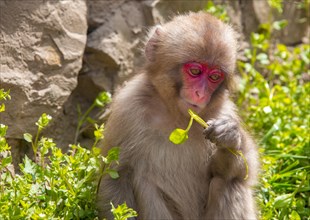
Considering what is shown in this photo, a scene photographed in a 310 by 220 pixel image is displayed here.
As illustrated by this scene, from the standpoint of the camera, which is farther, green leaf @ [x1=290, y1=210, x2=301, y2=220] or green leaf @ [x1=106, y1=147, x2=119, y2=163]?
green leaf @ [x1=290, y1=210, x2=301, y2=220]

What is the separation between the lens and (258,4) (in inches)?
332

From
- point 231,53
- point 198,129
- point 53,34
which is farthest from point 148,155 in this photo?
point 53,34

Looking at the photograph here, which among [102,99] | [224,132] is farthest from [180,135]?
[102,99]

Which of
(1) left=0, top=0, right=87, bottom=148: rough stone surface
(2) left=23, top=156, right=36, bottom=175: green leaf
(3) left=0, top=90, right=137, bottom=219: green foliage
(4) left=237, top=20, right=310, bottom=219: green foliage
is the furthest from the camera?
(4) left=237, top=20, right=310, bottom=219: green foliage

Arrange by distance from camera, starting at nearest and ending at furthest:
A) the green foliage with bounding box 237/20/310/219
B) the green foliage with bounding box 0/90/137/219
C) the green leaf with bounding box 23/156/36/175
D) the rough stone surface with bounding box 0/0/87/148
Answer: the green foliage with bounding box 0/90/137/219 < the green leaf with bounding box 23/156/36/175 < the rough stone surface with bounding box 0/0/87/148 < the green foliage with bounding box 237/20/310/219

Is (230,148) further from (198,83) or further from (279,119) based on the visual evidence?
(279,119)

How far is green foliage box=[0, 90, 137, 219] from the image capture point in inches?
190

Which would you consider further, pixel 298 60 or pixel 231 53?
pixel 298 60

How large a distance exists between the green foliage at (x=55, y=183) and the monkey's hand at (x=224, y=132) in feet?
2.18

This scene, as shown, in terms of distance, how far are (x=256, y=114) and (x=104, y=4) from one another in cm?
187

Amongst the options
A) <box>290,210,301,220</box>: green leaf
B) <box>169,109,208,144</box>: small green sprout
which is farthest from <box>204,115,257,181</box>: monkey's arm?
<box>290,210,301,220</box>: green leaf

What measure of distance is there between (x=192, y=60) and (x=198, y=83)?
195mm

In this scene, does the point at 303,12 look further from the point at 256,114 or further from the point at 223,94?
the point at 223,94

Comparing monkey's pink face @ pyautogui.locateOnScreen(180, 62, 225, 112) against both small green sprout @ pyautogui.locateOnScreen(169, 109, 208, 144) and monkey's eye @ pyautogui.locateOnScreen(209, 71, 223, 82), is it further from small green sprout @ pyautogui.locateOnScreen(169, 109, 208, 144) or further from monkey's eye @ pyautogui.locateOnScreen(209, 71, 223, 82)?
small green sprout @ pyautogui.locateOnScreen(169, 109, 208, 144)
